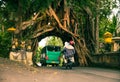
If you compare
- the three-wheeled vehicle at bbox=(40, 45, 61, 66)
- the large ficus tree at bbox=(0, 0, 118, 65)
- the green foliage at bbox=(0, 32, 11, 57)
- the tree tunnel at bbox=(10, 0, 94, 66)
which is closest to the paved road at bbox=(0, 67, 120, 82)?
the large ficus tree at bbox=(0, 0, 118, 65)

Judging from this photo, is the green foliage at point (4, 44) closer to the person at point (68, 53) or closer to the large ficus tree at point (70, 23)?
the large ficus tree at point (70, 23)

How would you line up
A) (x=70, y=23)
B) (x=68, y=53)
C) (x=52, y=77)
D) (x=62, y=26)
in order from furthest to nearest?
(x=70, y=23)
(x=62, y=26)
(x=68, y=53)
(x=52, y=77)

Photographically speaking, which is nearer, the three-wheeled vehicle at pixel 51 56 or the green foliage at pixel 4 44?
the green foliage at pixel 4 44

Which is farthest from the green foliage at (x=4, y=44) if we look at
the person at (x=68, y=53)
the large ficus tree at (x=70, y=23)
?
the person at (x=68, y=53)

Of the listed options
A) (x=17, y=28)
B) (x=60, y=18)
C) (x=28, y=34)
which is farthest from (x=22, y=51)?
(x=60, y=18)

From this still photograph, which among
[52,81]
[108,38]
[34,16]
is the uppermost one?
[34,16]

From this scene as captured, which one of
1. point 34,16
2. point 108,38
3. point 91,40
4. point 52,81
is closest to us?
point 52,81

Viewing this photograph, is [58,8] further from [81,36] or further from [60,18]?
[81,36]

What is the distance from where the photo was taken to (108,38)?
2502cm

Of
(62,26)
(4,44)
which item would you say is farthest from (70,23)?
(4,44)

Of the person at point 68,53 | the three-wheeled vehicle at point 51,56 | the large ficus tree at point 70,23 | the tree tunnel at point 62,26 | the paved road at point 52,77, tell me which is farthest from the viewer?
the three-wheeled vehicle at point 51,56

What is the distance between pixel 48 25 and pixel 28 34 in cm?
200

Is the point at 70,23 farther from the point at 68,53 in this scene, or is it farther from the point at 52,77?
the point at 52,77

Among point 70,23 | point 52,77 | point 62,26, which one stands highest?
point 70,23
